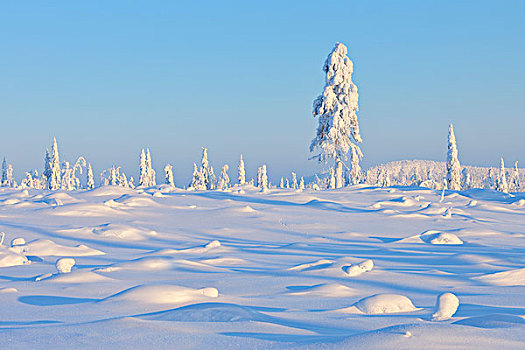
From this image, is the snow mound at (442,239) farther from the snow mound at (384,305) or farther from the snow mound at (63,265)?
the snow mound at (63,265)

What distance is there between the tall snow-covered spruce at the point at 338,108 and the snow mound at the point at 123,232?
656 inches

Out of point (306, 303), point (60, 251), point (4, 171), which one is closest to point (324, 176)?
point (60, 251)

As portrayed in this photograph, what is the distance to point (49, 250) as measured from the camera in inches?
232

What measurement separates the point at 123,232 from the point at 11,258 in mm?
2202

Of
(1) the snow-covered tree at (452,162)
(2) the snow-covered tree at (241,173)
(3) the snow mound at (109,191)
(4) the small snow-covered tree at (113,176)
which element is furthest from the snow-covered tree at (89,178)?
(3) the snow mound at (109,191)

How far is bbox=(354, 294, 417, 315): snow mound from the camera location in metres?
3.04

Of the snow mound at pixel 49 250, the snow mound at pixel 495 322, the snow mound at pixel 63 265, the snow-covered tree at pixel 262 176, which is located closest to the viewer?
the snow mound at pixel 495 322

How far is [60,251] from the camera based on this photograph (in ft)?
19.6

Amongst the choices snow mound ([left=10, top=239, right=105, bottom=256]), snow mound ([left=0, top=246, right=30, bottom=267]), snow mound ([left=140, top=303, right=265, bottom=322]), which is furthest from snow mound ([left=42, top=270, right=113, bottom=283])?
snow mound ([left=10, top=239, right=105, bottom=256])

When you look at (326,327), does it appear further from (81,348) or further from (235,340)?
(81,348)

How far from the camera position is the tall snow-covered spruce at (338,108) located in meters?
23.5

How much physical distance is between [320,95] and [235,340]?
22.6 m

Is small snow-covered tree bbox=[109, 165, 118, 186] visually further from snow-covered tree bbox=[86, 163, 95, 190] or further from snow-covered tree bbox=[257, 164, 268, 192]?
snow-covered tree bbox=[257, 164, 268, 192]

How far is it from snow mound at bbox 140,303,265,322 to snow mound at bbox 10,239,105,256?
11.5 feet
